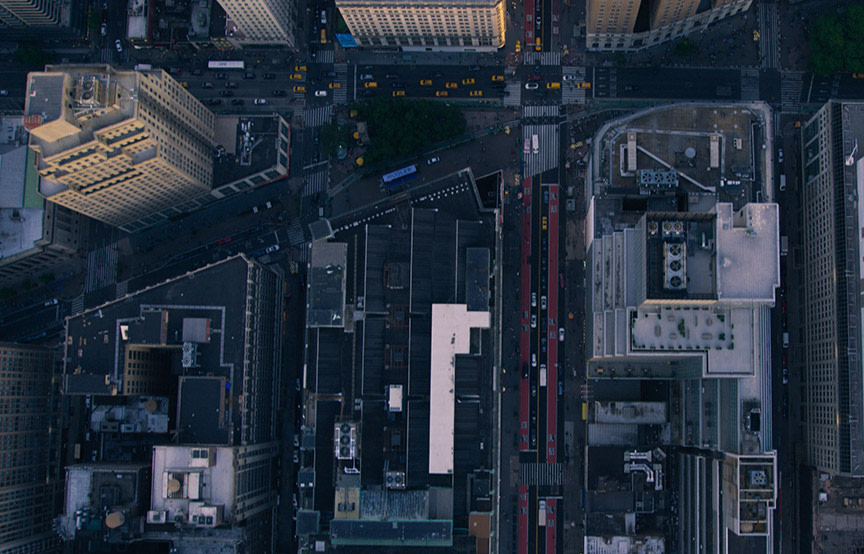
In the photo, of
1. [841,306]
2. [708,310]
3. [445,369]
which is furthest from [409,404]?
[841,306]

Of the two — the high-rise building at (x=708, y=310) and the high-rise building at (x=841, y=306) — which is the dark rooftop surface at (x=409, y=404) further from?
the high-rise building at (x=841, y=306)

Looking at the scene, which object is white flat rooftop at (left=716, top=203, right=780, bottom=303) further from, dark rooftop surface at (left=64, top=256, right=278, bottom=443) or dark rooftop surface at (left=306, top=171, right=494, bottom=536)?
dark rooftop surface at (left=64, top=256, right=278, bottom=443)

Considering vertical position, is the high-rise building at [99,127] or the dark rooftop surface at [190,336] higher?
the high-rise building at [99,127]

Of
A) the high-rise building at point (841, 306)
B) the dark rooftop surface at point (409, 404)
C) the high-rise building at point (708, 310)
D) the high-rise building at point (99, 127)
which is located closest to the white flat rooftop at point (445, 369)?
the dark rooftop surface at point (409, 404)

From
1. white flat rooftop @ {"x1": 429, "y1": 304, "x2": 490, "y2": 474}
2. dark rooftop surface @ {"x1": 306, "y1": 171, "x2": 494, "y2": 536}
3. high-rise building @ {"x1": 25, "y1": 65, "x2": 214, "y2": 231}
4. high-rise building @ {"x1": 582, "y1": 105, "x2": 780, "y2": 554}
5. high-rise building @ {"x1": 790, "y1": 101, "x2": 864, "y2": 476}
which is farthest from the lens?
dark rooftop surface @ {"x1": 306, "y1": 171, "x2": 494, "y2": 536}

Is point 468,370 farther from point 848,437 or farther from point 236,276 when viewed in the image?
point 848,437

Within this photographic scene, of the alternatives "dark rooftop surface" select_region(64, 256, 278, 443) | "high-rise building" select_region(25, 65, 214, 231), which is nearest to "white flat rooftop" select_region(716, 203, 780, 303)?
"dark rooftop surface" select_region(64, 256, 278, 443)

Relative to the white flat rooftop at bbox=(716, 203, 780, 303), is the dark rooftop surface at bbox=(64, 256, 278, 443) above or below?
below
